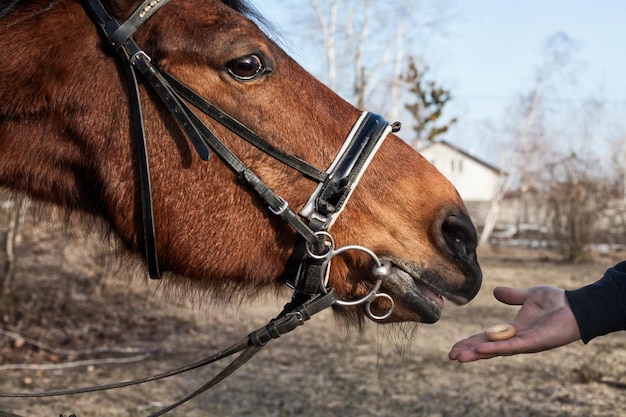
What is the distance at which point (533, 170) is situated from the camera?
30219 millimetres

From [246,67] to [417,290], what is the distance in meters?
0.94

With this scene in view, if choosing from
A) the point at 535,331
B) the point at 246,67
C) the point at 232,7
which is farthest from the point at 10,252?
the point at 535,331

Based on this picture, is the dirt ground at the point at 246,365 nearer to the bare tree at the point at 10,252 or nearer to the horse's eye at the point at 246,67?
the bare tree at the point at 10,252

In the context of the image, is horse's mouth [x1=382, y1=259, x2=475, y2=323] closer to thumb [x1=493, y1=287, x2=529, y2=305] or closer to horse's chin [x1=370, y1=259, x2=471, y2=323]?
horse's chin [x1=370, y1=259, x2=471, y2=323]

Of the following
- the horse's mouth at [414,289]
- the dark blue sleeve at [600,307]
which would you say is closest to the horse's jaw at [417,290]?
the horse's mouth at [414,289]

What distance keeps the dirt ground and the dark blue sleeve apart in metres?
2.30

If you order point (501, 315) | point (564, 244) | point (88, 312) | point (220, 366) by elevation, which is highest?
point (564, 244)

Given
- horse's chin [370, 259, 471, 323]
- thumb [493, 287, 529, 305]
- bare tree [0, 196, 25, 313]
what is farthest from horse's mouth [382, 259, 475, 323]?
bare tree [0, 196, 25, 313]

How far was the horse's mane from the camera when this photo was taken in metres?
1.97

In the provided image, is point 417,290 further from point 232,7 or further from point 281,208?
point 232,7

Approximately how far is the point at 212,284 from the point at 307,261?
390 millimetres

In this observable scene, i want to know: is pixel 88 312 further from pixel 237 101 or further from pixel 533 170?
pixel 533 170

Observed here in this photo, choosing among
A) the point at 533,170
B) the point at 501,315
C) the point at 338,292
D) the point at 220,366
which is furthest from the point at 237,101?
the point at 533,170

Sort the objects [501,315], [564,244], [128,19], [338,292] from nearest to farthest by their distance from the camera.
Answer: [128,19] < [338,292] < [501,315] < [564,244]
